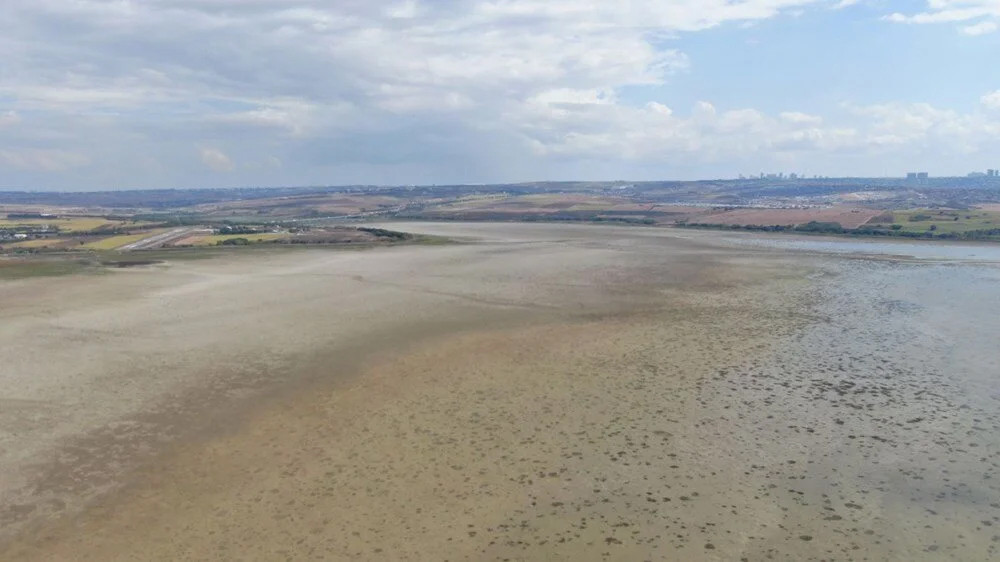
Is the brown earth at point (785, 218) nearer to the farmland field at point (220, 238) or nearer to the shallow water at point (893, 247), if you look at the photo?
the shallow water at point (893, 247)

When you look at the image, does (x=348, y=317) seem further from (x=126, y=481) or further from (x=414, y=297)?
(x=126, y=481)

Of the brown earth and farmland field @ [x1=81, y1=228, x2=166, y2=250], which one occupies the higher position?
the brown earth

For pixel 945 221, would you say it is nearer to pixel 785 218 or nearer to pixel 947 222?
pixel 947 222

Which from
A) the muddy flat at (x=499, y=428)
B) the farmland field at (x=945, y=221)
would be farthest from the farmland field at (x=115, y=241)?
the farmland field at (x=945, y=221)

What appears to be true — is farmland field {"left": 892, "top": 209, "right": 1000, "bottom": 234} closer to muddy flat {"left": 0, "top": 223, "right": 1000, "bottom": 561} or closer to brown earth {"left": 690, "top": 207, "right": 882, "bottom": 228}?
brown earth {"left": 690, "top": 207, "right": 882, "bottom": 228}

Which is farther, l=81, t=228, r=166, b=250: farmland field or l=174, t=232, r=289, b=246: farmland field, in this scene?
l=174, t=232, r=289, b=246: farmland field

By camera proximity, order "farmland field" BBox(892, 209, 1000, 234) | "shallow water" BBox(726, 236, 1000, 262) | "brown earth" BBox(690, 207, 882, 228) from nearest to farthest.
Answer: "shallow water" BBox(726, 236, 1000, 262) < "farmland field" BBox(892, 209, 1000, 234) < "brown earth" BBox(690, 207, 882, 228)

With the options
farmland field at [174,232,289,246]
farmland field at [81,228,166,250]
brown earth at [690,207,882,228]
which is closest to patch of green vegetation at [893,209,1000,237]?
brown earth at [690,207,882,228]

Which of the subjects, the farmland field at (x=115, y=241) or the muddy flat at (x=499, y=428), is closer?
the muddy flat at (x=499, y=428)

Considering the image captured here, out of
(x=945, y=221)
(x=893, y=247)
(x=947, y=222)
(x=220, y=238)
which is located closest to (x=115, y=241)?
(x=220, y=238)
